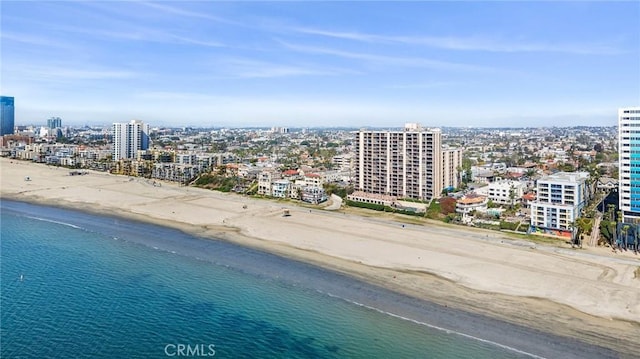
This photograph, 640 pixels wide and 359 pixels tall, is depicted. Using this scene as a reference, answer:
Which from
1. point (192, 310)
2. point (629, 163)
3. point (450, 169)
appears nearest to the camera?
point (192, 310)

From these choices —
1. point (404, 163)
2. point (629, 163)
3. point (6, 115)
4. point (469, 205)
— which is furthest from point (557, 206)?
point (6, 115)

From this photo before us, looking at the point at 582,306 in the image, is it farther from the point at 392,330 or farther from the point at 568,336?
the point at 392,330

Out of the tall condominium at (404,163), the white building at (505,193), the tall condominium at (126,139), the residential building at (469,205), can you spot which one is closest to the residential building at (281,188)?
the tall condominium at (404,163)

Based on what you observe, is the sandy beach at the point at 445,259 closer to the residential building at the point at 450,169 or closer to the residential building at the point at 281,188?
the residential building at the point at 281,188

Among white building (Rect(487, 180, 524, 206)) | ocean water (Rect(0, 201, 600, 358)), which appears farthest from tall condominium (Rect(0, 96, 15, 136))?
white building (Rect(487, 180, 524, 206))

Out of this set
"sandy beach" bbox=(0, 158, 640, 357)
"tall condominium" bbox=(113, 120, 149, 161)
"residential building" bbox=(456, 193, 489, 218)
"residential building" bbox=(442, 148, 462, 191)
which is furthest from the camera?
"tall condominium" bbox=(113, 120, 149, 161)

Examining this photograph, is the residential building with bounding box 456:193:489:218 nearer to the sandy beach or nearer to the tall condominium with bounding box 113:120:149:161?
the sandy beach

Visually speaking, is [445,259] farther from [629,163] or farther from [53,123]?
[53,123]

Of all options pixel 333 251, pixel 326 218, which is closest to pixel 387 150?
pixel 326 218
